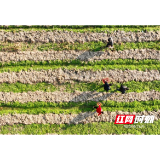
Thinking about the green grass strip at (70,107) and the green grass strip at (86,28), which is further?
the green grass strip at (86,28)

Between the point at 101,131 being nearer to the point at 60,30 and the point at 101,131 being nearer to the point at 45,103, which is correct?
the point at 45,103

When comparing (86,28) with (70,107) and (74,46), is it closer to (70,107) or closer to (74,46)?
(74,46)

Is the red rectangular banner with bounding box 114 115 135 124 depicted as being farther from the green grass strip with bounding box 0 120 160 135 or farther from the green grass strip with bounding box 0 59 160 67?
the green grass strip with bounding box 0 59 160 67

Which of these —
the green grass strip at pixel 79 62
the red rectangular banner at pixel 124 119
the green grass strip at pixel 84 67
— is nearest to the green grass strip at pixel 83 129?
the red rectangular banner at pixel 124 119

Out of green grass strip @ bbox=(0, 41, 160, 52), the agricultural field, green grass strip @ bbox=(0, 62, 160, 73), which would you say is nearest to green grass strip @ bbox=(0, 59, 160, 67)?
the agricultural field

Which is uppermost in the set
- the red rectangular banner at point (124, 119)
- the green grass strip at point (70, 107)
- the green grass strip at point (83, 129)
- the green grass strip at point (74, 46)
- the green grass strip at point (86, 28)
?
the green grass strip at point (86, 28)

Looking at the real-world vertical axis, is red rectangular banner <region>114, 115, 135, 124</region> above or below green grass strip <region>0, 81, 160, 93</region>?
below

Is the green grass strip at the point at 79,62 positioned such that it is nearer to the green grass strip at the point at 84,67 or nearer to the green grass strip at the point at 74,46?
the green grass strip at the point at 84,67
